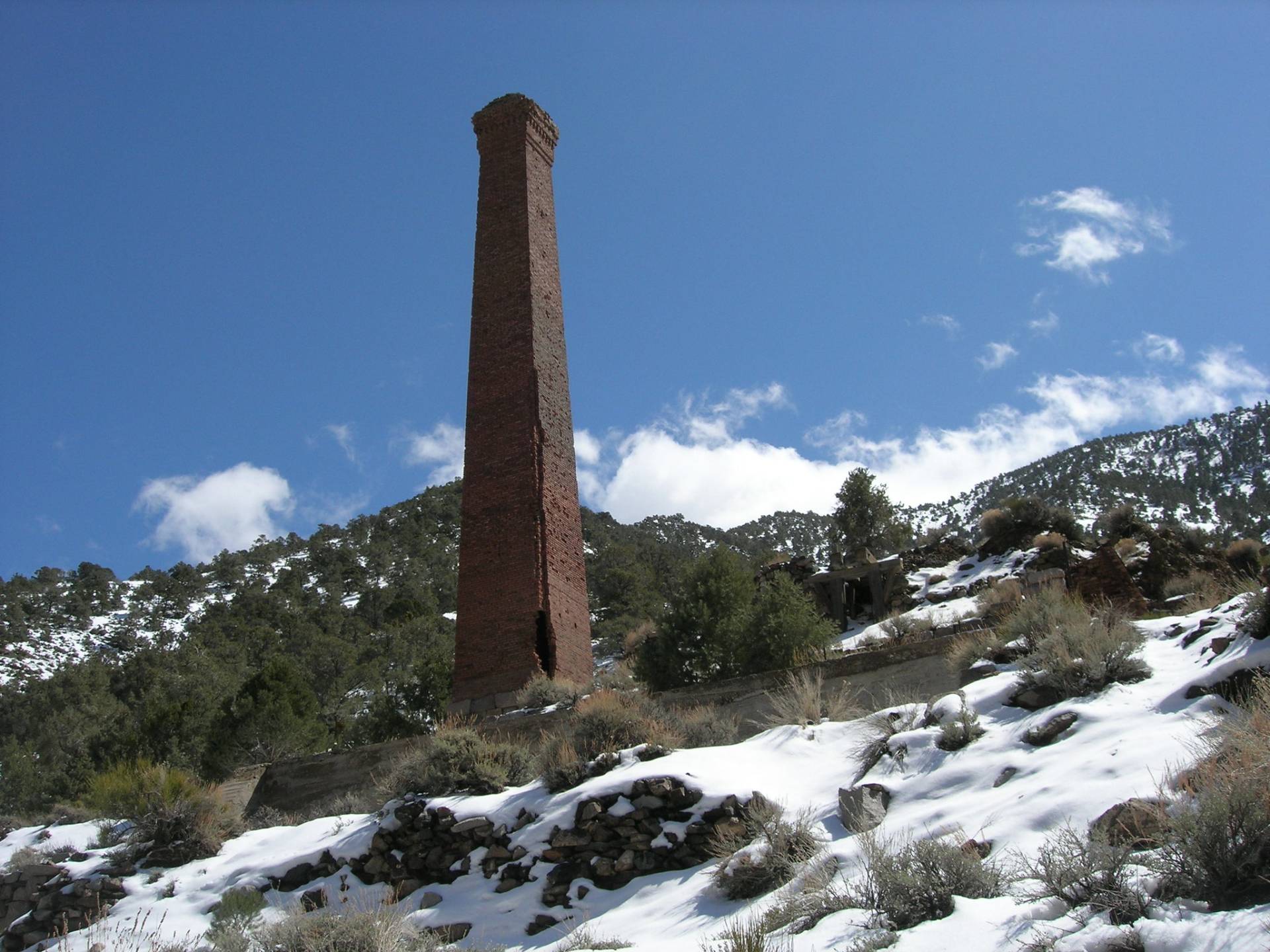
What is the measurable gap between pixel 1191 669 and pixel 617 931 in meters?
5.22

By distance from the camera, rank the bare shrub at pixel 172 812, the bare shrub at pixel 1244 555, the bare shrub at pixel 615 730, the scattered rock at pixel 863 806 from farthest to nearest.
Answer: the bare shrub at pixel 1244 555, the bare shrub at pixel 172 812, the bare shrub at pixel 615 730, the scattered rock at pixel 863 806

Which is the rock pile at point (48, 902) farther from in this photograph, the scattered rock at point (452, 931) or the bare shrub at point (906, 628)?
the bare shrub at point (906, 628)

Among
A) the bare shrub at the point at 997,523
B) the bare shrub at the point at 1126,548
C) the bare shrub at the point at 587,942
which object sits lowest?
the bare shrub at the point at 587,942

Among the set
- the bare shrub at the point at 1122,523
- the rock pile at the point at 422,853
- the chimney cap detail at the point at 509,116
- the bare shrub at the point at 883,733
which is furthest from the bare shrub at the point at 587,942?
the bare shrub at the point at 1122,523

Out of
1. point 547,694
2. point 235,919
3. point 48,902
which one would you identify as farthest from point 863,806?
point 48,902

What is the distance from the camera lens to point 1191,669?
8148 mm

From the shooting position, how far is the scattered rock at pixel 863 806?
23.7 feet

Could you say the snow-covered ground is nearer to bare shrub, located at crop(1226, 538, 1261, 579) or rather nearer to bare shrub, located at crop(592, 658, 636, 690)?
bare shrub, located at crop(592, 658, 636, 690)

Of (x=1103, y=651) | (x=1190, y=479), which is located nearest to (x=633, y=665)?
(x=1103, y=651)

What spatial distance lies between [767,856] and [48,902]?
8355 mm

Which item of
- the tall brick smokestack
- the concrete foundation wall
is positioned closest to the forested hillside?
the tall brick smokestack

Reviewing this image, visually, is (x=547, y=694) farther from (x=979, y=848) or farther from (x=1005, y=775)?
(x=979, y=848)

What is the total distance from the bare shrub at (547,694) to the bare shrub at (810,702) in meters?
3.67

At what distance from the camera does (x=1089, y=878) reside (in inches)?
192
